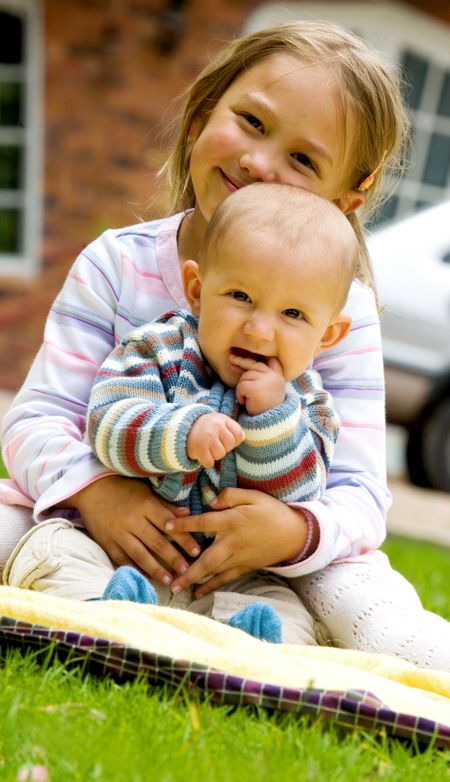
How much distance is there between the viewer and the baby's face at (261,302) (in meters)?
2.41

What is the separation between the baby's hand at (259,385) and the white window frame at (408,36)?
7.85m

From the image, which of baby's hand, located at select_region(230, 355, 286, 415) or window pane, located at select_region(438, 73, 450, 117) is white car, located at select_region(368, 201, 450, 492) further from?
baby's hand, located at select_region(230, 355, 286, 415)

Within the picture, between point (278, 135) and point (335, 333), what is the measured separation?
1.44ft

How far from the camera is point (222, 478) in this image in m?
2.49

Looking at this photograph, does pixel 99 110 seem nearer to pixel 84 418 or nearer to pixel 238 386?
pixel 84 418

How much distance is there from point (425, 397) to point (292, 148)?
19.5 feet

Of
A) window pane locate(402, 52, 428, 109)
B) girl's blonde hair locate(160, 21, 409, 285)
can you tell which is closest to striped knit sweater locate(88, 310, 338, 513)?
girl's blonde hair locate(160, 21, 409, 285)

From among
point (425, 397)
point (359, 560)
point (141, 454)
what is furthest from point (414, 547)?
point (141, 454)

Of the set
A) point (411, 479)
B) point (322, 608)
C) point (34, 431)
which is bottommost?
point (411, 479)

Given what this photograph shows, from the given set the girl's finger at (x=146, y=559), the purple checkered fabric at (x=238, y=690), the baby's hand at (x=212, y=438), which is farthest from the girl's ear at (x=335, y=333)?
the purple checkered fabric at (x=238, y=690)

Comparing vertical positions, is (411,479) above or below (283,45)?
below

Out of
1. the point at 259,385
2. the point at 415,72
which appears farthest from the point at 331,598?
the point at 415,72

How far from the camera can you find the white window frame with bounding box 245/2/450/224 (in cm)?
1023

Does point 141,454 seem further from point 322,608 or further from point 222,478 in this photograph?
point 322,608
